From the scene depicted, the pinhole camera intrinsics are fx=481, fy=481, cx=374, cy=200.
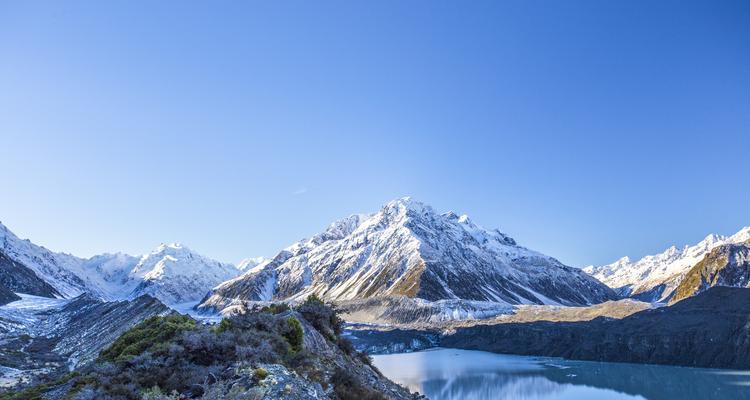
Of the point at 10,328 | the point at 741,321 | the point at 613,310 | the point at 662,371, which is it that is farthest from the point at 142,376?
the point at 613,310

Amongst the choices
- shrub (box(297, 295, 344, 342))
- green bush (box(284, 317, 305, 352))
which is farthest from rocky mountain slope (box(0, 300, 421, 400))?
shrub (box(297, 295, 344, 342))

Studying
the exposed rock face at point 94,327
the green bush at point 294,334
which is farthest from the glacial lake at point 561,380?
the green bush at point 294,334

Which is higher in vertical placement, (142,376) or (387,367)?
(142,376)

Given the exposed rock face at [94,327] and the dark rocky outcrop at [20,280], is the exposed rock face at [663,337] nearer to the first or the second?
the exposed rock face at [94,327]

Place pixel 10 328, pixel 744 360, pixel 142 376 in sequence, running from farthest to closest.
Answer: pixel 744 360 → pixel 10 328 → pixel 142 376

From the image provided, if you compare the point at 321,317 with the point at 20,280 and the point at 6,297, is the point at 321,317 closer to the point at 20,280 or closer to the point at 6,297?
the point at 6,297

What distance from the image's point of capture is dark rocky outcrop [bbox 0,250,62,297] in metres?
164

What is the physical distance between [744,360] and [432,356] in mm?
68736

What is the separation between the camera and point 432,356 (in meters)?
131

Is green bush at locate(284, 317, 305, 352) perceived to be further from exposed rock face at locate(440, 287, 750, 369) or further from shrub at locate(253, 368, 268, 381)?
exposed rock face at locate(440, 287, 750, 369)

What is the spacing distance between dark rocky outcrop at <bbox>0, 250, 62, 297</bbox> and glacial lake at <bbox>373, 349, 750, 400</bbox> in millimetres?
137514

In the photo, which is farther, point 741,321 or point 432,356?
point 432,356

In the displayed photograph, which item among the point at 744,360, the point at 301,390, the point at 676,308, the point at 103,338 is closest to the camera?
the point at 301,390

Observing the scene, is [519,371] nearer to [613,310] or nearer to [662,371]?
[662,371]
